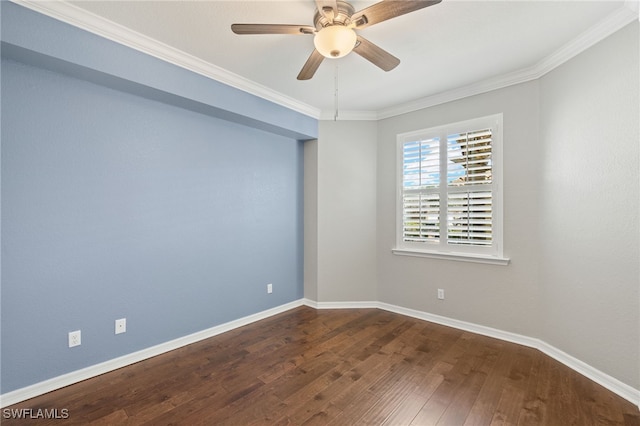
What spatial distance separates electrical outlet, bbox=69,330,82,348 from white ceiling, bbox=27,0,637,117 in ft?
7.64

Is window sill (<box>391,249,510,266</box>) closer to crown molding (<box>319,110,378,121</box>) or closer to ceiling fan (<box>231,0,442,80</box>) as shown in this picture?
crown molding (<box>319,110,378,121</box>)

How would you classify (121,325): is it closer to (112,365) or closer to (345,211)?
(112,365)

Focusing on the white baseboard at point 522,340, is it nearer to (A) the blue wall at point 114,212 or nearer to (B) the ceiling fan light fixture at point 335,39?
(A) the blue wall at point 114,212

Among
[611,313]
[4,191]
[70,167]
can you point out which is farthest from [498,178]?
[4,191]

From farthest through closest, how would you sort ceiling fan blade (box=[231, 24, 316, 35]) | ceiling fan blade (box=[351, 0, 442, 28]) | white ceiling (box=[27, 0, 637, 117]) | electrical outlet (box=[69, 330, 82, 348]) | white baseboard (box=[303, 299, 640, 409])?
electrical outlet (box=[69, 330, 82, 348]), white baseboard (box=[303, 299, 640, 409]), white ceiling (box=[27, 0, 637, 117]), ceiling fan blade (box=[231, 24, 316, 35]), ceiling fan blade (box=[351, 0, 442, 28])

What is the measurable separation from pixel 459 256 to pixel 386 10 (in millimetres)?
2603

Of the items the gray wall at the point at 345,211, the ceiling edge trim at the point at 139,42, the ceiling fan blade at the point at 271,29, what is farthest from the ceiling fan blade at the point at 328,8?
the gray wall at the point at 345,211

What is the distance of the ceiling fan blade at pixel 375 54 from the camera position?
192 cm

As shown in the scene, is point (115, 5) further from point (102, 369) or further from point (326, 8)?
point (102, 369)

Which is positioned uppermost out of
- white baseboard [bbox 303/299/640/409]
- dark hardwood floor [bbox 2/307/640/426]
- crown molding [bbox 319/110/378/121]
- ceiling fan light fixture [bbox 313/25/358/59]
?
crown molding [bbox 319/110/378/121]

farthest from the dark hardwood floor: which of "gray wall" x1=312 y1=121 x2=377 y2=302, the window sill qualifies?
"gray wall" x1=312 y1=121 x2=377 y2=302

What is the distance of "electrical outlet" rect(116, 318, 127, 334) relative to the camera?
2.43 meters

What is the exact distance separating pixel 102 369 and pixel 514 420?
3072 millimetres

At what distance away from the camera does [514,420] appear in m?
1.82
